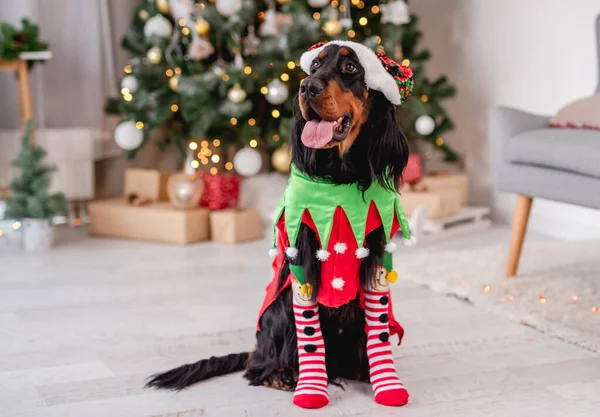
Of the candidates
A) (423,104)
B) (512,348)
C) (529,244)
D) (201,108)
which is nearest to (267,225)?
(201,108)

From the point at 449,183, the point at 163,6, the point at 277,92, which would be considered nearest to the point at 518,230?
the point at 449,183

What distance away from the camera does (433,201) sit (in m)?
3.48

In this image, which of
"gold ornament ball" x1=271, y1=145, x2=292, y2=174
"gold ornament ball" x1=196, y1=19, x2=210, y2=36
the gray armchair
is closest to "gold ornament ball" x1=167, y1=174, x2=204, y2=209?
"gold ornament ball" x1=271, y1=145, x2=292, y2=174

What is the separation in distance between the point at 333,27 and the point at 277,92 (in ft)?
1.17

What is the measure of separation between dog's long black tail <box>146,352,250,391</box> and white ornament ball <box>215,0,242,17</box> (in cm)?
195

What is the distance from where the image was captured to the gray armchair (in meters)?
2.33

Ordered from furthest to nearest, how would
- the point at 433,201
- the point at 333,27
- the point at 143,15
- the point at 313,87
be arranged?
1. the point at 143,15
2. the point at 433,201
3. the point at 333,27
4. the point at 313,87

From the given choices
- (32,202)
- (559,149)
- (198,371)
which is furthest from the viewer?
(32,202)

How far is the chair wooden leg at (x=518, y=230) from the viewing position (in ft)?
8.67

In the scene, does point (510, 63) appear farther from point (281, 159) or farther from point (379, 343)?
point (379, 343)

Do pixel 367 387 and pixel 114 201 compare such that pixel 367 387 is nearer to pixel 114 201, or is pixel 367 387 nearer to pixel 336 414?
pixel 336 414

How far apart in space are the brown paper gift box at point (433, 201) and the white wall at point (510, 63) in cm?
40

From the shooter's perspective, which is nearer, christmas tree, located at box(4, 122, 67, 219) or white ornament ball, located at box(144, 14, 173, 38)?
christmas tree, located at box(4, 122, 67, 219)

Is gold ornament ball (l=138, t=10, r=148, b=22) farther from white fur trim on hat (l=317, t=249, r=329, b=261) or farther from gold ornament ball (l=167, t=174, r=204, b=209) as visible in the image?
white fur trim on hat (l=317, t=249, r=329, b=261)
